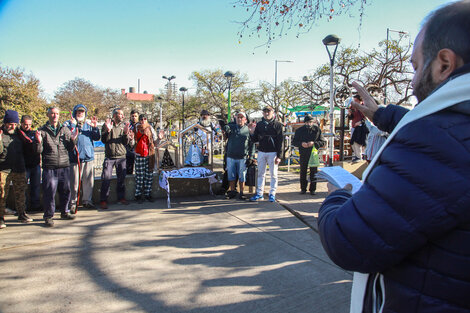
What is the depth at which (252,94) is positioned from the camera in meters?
32.2

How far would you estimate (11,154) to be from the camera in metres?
5.17

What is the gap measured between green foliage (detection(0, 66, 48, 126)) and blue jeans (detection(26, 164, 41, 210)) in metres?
9.93

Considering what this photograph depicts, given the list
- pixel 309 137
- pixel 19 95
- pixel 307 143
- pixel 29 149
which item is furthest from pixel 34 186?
pixel 19 95

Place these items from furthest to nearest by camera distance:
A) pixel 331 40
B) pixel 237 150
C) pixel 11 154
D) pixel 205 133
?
1. pixel 205 133
2. pixel 331 40
3. pixel 237 150
4. pixel 11 154

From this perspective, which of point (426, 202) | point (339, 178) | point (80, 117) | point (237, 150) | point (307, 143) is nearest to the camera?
point (426, 202)

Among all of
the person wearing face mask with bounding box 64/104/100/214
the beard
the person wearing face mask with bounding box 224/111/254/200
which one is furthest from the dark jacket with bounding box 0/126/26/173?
the beard

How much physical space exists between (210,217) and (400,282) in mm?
4915

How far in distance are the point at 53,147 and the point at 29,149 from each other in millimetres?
716

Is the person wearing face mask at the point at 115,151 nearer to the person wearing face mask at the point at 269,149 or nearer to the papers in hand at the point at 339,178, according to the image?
the person wearing face mask at the point at 269,149

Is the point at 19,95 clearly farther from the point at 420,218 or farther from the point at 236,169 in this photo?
the point at 420,218

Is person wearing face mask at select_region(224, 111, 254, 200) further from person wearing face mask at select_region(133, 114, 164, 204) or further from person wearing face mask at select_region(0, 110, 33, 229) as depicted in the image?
person wearing face mask at select_region(0, 110, 33, 229)

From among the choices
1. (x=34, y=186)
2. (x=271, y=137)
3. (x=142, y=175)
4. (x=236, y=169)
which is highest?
(x=271, y=137)

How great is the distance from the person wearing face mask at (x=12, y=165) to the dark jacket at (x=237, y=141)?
13.6 feet

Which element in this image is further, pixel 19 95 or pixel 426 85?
pixel 19 95
